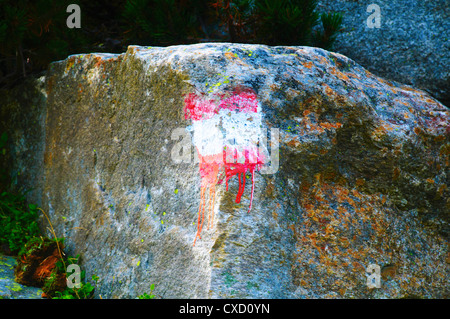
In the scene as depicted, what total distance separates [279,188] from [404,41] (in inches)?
82.5

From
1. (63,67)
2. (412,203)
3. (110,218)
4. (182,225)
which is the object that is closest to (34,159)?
(63,67)

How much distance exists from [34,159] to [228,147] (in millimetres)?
2405

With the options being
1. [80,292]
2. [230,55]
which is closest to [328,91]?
[230,55]

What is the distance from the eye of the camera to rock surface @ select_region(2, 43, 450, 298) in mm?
2467

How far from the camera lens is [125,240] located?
2947 mm

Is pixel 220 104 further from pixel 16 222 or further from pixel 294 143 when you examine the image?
pixel 16 222

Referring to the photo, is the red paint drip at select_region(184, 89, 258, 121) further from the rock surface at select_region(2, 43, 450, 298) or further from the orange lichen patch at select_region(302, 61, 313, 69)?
the orange lichen patch at select_region(302, 61, 313, 69)

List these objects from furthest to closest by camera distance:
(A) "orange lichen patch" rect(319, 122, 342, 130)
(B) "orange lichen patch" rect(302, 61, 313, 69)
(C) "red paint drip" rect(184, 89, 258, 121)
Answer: (B) "orange lichen patch" rect(302, 61, 313, 69), (A) "orange lichen patch" rect(319, 122, 342, 130), (C) "red paint drip" rect(184, 89, 258, 121)

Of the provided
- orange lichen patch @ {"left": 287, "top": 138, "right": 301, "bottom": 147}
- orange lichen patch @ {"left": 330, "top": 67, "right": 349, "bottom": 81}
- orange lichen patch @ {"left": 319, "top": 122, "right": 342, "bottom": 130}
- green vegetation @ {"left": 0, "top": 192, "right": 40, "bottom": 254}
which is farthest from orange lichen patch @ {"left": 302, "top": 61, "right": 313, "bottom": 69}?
green vegetation @ {"left": 0, "top": 192, "right": 40, "bottom": 254}

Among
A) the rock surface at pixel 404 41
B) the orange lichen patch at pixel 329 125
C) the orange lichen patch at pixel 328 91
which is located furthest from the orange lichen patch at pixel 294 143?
the rock surface at pixel 404 41

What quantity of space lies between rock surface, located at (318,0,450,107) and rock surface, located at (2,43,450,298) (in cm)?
62

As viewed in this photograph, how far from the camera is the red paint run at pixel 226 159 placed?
2475mm

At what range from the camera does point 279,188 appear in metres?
2.58

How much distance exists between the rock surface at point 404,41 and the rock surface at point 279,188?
0.62 meters
